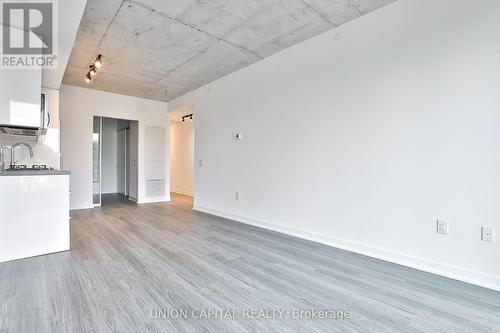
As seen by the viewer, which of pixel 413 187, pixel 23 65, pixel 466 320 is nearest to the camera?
pixel 466 320

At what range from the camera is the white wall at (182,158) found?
7.90 metres

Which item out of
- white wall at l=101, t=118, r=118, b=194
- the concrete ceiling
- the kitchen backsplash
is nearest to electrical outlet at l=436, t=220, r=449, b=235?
the concrete ceiling

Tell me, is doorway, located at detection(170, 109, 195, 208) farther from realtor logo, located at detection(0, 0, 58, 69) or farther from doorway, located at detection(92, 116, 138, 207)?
realtor logo, located at detection(0, 0, 58, 69)

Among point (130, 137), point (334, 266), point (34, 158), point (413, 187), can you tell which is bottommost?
point (334, 266)

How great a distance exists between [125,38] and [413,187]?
161 inches

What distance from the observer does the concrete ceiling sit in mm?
2779

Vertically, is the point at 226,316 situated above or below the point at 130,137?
below

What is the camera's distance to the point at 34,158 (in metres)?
4.15

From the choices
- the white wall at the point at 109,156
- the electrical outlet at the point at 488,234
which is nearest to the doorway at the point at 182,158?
the white wall at the point at 109,156

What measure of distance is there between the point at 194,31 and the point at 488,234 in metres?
3.86

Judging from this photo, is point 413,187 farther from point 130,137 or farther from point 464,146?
point 130,137

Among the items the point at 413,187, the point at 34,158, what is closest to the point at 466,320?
the point at 413,187

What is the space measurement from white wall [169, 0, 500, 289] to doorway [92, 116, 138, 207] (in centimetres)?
419

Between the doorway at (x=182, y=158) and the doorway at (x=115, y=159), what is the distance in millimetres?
1298
